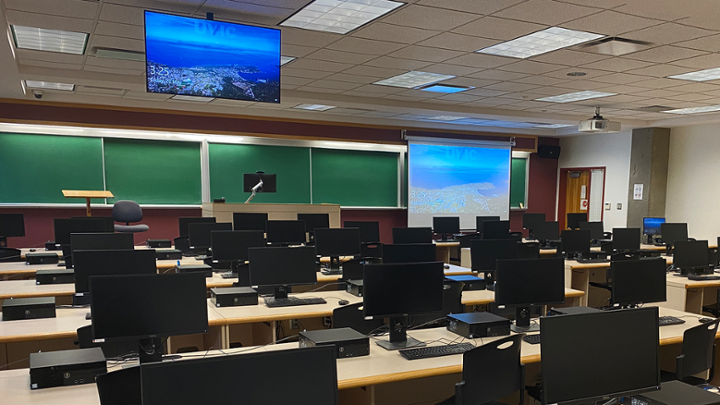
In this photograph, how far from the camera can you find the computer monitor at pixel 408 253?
528 cm

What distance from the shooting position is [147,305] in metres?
2.75

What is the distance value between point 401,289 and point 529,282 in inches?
39.1

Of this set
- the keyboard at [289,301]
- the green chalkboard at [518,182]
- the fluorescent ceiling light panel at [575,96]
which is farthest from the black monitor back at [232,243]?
the green chalkboard at [518,182]

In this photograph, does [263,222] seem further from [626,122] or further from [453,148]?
[626,122]

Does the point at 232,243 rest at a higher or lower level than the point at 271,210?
lower

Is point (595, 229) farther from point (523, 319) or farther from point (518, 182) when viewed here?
point (523, 319)

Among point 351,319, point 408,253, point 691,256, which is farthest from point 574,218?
point 351,319

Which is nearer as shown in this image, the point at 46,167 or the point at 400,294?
the point at 400,294

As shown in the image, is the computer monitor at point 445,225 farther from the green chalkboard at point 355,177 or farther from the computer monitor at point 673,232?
the computer monitor at point 673,232

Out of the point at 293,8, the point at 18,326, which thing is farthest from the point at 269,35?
the point at 18,326

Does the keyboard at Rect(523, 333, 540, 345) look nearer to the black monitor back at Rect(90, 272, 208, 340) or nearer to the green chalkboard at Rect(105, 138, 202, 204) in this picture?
the black monitor back at Rect(90, 272, 208, 340)

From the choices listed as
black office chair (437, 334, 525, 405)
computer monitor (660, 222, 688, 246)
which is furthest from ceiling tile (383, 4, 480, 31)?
computer monitor (660, 222, 688, 246)

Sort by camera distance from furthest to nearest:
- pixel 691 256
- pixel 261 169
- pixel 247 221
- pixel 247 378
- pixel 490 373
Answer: pixel 261 169 → pixel 247 221 → pixel 691 256 → pixel 490 373 → pixel 247 378

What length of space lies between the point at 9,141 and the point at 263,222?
15.0 feet
